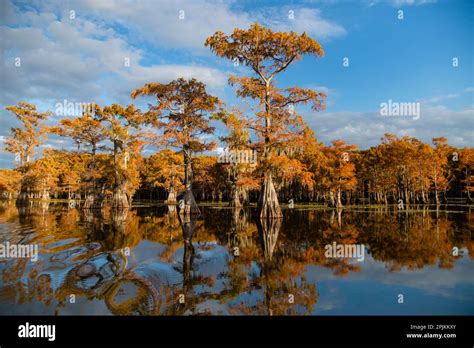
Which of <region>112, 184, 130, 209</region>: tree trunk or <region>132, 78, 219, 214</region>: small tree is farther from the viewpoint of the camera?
<region>112, 184, 130, 209</region>: tree trunk

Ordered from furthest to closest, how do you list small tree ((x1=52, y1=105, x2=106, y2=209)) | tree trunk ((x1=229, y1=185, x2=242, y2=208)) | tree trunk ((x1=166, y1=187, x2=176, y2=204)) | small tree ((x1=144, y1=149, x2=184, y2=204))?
tree trunk ((x1=166, y1=187, x2=176, y2=204)) → small tree ((x1=144, y1=149, x2=184, y2=204)) → tree trunk ((x1=229, y1=185, x2=242, y2=208)) → small tree ((x1=52, y1=105, x2=106, y2=209))

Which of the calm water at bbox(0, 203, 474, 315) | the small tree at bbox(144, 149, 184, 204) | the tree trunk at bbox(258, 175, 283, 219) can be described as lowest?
the calm water at bbox(0, 203, 474, 315)

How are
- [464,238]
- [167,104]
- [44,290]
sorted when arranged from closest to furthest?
[44,290], [464,238], [167,104]

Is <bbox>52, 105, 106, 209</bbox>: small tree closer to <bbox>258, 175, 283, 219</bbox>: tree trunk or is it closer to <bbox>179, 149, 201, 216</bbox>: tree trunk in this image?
<bbox>179, 149, 201, 216</bbox>: tree trunk

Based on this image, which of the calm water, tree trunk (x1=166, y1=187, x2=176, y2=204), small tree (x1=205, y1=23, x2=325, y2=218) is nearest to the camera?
the calm water

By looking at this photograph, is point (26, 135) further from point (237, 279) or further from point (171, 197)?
point (237, 279)

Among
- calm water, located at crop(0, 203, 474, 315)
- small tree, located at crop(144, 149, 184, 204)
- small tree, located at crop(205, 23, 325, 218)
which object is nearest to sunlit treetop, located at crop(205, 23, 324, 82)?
small tree, located at crop(205, 23, 325, 218)

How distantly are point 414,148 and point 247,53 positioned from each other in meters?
35.0

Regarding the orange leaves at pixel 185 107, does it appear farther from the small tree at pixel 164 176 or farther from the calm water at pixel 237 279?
the small tree at pixel 164 176

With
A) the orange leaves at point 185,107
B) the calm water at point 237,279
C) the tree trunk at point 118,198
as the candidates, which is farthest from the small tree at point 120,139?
the calm water at point 237,279
